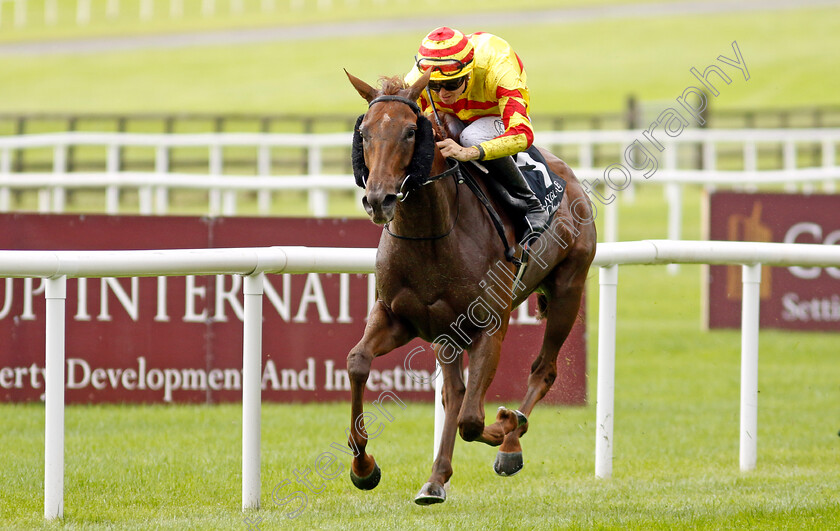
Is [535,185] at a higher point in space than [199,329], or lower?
higher

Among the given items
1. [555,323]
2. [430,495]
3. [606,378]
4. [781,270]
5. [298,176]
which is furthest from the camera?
[298,176]

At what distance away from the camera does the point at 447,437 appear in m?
4.59

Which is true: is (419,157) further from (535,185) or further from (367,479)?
(367,479)

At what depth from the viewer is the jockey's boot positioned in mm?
4977

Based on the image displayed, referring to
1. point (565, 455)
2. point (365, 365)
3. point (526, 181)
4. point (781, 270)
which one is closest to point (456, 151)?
point (526, 181)

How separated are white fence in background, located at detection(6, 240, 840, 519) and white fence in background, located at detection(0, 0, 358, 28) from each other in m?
45.7

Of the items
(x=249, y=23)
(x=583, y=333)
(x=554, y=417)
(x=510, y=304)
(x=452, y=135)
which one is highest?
(x=249, y=23)

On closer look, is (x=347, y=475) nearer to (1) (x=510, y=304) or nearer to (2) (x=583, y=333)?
(1) (x=510, y=304)

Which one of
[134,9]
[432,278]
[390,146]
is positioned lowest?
→ [432,278]

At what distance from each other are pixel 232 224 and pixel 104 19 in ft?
146

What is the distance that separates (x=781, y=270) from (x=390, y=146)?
6.18 meters

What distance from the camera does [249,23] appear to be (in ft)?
159

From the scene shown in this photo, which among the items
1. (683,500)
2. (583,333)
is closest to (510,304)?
(683,500)

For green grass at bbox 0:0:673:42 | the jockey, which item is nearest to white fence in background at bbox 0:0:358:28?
green grass at bbox 0:0:673:42
